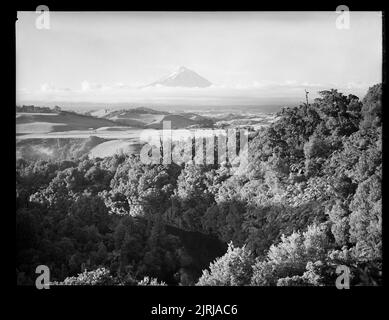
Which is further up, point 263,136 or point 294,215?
point 263,136

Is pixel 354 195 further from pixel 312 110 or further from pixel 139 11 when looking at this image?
pixel 139 11

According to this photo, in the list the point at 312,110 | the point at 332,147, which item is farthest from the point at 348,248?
the point at 312,110
